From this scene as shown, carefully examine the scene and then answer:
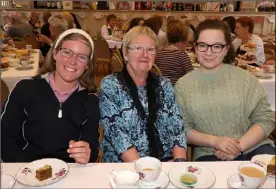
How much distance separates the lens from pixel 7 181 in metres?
0.95

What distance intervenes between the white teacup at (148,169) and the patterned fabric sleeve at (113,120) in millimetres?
393

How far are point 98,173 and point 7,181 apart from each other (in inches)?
11.2

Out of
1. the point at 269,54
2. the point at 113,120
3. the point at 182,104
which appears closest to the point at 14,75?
the point at 113,120

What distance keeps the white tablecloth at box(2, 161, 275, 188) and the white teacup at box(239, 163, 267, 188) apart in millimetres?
73

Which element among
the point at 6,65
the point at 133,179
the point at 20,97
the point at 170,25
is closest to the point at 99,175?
the point at 133,179

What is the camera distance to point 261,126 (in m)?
1.46

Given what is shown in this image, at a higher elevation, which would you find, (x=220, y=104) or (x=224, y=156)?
(x=220, y=104)

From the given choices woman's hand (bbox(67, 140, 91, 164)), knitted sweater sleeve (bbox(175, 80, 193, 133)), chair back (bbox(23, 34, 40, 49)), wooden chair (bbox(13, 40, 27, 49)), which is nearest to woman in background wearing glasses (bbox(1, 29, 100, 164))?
woman's hand (bbox(67, 140, 91, 164))

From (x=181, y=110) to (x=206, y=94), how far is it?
14 centimetres

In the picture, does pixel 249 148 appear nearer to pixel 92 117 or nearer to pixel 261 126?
pixel 261 126

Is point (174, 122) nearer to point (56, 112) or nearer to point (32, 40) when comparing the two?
point (56, 112)

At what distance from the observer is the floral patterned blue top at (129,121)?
1.37 metres

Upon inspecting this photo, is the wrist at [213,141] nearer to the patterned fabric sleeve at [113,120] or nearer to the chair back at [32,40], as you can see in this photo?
the patterned fabric sleeve at [113,120]

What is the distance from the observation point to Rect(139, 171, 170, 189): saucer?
0.91 metres
